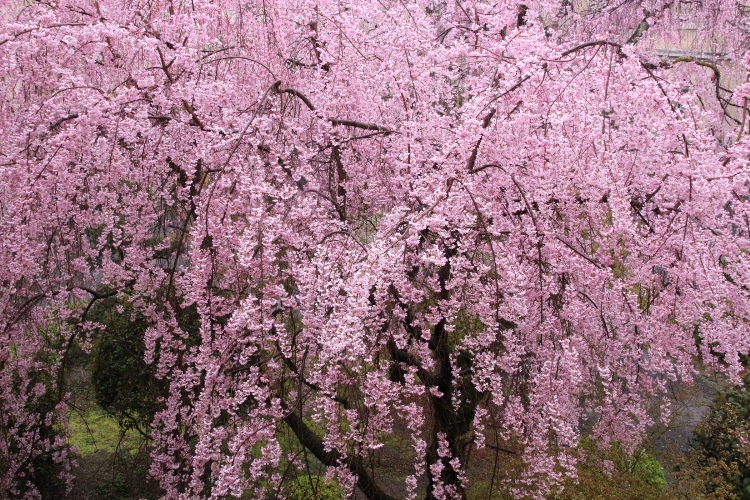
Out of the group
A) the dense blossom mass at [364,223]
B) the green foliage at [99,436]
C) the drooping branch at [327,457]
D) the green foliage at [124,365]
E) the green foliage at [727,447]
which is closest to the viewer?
the dense blossom mass at [364,223]

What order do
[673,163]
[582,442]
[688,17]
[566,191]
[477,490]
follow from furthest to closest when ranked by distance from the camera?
[688,17] < [582,442] < [477,490] < [566,191] < [673,163]

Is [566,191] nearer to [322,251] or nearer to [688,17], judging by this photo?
[322,251]

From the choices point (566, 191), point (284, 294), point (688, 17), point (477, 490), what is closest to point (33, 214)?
point (284, 294)

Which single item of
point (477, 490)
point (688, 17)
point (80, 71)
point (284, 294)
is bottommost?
point (477, 490)

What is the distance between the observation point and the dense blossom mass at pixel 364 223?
9.62 ft

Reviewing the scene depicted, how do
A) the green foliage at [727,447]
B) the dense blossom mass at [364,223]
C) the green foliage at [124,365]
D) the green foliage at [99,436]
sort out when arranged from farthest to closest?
the green foliage at [99,436], the green foliage at [124,365], the green foliage at [727,447], the dense blossom mass at [364,223]

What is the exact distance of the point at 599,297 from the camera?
141 inches

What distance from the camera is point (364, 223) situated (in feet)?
14.0

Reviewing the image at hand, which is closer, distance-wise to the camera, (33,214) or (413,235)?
(413,235)

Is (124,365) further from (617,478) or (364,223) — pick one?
(617,478)

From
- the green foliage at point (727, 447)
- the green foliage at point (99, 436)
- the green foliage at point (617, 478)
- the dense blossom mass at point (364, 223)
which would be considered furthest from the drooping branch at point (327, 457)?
the green foliage at point (99, 436)

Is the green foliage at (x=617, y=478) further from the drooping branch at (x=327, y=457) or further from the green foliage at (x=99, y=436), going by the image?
the green foliage at (x=99, y=436)

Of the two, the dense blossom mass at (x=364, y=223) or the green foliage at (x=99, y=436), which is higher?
the dense blossom mass at (x=364, y=223)

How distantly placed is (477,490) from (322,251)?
4077mm
